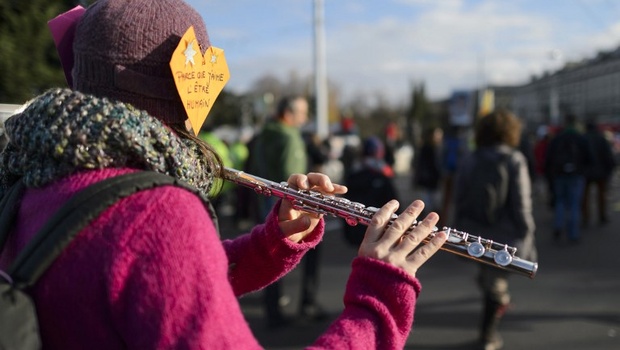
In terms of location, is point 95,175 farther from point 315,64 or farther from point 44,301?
point 315,64

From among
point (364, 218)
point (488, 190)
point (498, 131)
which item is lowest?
point (488, 190)

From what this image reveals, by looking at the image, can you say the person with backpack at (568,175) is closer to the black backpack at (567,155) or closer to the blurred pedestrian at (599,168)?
the black backpack at (567,155)

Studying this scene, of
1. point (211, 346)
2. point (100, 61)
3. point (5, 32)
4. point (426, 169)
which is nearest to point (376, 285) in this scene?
point (211, 346)

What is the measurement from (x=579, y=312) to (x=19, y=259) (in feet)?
16.0

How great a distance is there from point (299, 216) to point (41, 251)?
2.57 ft

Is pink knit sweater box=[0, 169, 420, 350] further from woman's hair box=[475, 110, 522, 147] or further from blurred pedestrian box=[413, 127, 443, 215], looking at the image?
blurred pedestrian box=[413, 127, 443, 215]

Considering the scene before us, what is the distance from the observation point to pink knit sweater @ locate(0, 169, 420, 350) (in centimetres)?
93

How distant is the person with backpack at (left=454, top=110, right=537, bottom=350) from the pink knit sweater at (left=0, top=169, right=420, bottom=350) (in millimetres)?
3369

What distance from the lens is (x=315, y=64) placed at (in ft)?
55.8

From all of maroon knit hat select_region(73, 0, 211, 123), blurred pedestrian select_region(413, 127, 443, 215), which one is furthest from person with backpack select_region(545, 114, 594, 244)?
maroon knit hat select_region(73, 0, 211, 123)

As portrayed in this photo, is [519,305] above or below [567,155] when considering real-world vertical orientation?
below

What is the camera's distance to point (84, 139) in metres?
1.04

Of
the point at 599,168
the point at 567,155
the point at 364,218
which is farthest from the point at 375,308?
the point at 599,168

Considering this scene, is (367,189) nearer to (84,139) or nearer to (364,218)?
(364,218)
